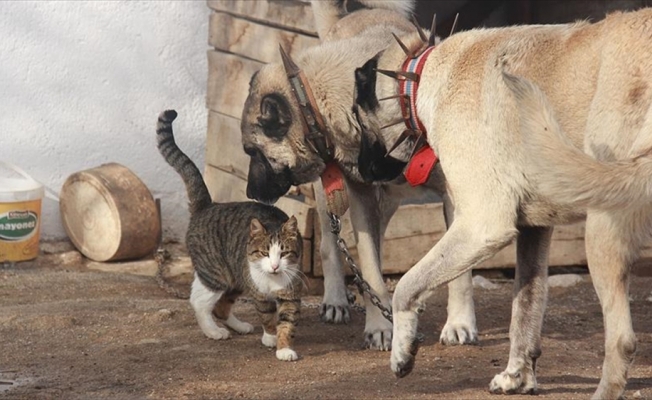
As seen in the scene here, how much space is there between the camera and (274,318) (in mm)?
5535

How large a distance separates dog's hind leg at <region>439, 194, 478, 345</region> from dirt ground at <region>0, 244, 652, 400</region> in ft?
0.25

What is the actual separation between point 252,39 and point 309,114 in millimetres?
2523

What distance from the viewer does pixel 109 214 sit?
767cm

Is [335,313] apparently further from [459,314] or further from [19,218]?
[19,218]

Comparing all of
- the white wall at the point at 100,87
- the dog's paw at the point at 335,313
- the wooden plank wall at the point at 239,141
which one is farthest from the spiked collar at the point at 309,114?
the white wall at the point at 100,87

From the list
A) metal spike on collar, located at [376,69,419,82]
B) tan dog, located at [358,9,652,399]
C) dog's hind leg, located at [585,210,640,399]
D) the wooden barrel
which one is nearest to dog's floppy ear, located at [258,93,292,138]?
metal spike on collar, located at [376,69,419,82]

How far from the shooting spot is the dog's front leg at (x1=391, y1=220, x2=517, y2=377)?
437 centimetres

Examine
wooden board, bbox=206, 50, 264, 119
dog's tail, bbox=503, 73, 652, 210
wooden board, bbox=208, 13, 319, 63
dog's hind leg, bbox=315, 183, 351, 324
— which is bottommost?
dog's hind leg, bbox=315, 183, 351, 324

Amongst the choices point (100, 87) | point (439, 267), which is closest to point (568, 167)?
point (439, 267)

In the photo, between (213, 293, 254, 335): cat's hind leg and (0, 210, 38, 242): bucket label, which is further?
(0, 210, 38, 242): bucket label

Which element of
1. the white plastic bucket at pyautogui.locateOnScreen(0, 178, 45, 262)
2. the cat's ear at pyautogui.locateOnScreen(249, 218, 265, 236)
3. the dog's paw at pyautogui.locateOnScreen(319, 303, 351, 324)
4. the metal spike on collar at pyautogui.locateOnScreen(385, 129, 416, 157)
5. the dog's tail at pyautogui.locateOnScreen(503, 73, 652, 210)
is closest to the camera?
the dog's tail at pyautogui.locateOnScreen(503, 73, 652, 210)

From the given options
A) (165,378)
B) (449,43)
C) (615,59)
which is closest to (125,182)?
(165,378)

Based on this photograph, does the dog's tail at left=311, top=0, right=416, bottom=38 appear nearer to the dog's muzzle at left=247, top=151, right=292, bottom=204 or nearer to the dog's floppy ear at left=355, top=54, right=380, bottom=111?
the dog's muzzle at left=247, top=151, right=292, bottom=204

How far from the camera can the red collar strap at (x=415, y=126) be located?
15.8 ft
